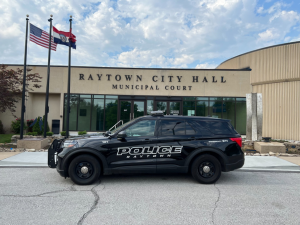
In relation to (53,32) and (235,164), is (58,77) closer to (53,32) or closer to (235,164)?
(53,32)

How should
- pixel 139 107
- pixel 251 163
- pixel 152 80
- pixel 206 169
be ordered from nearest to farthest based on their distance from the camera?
pixel 206 169 < pixel 251 163 < pixel 139 107 < pixel 152 80

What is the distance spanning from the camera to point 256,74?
16.4 meters

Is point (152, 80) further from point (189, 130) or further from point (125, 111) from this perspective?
point (189, 130)

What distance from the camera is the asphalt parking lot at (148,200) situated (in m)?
3.68

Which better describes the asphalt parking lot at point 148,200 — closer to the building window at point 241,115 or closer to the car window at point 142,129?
the car window at point 142,129

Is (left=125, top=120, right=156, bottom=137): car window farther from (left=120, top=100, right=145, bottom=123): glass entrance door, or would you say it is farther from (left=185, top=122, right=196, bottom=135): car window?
(left=120, top=100, right=145, bottom=123): glass entrance door

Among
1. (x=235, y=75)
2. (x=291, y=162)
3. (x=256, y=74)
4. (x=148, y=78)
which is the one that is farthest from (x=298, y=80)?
(x=148, y=78)

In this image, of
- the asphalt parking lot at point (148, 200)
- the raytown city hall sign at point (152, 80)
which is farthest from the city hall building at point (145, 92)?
the asphalt parking lot at point (148, 200)

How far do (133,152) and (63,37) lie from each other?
10677 millimetres

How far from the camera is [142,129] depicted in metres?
5.70

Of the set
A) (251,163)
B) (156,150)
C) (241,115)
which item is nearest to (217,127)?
(156,150)

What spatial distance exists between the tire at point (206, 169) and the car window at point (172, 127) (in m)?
0.83

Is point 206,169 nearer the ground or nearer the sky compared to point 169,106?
nearer the ground

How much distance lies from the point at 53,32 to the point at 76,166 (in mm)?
10449
